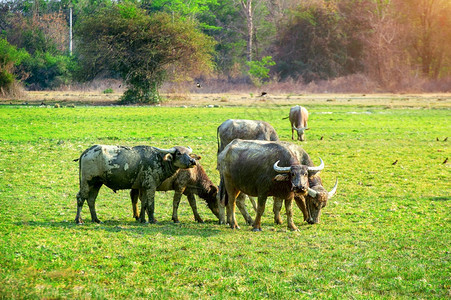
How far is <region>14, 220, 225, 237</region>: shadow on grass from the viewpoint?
32.8 ft

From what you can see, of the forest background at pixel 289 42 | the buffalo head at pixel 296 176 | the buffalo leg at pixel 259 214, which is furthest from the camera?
the forest background at pixel 289 42

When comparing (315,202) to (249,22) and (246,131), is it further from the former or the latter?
(249,22)

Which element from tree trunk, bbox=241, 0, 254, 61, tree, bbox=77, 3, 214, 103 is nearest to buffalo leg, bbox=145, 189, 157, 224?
tree, bbox=77, 3, 214, 103

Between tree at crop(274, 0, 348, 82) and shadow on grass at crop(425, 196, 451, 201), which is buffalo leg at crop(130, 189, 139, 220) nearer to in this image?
shadow on grass at crop(425, 196, 451, 201)

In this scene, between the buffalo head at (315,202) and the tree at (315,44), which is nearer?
the buffalo head at (315,202)

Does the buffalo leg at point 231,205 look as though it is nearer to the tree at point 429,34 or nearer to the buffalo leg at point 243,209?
the buffalo leg at point 243,209

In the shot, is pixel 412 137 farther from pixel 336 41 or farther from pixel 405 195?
pixel 336 41

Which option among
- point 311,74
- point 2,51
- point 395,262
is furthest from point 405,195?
point 311,74

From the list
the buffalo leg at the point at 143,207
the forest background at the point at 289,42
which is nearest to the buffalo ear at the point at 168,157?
the buffalo leg at the point at 143,207

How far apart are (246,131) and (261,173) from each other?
5.12 metres

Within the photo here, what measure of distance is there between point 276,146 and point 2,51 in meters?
41.4

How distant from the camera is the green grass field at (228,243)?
24.0 feet

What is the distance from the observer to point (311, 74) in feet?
234

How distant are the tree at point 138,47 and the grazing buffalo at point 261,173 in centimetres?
3409
